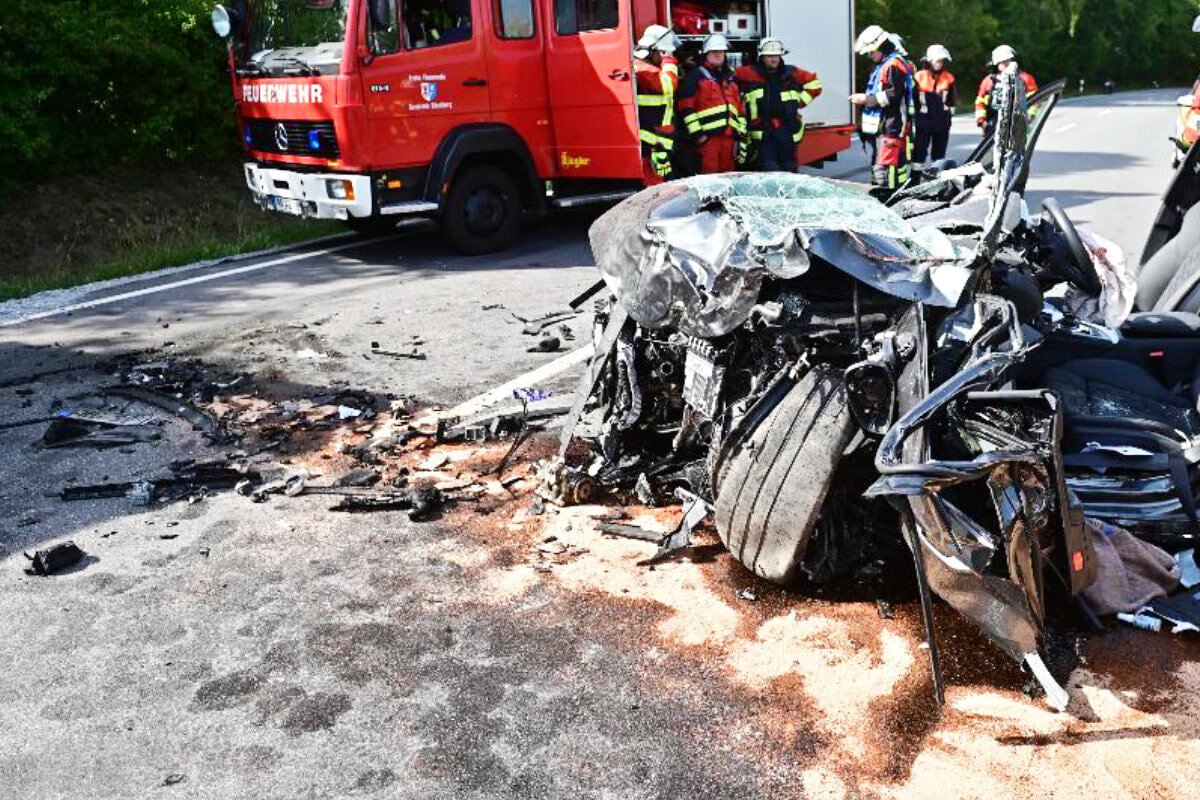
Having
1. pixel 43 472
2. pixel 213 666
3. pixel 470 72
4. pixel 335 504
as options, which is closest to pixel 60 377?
pixel 43 472

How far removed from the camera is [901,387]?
3432mm

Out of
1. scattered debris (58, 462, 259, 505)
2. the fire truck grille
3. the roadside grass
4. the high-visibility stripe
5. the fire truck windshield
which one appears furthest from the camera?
the roadside grass

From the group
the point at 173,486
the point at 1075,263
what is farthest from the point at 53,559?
the point at 1075,263

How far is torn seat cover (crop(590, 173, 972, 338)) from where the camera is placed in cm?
371

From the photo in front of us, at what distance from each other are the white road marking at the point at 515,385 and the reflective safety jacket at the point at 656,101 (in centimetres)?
351

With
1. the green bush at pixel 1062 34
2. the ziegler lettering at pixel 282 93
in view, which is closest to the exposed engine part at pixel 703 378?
the ziegler lettering at pixel 282 93

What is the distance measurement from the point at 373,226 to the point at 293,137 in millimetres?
1897

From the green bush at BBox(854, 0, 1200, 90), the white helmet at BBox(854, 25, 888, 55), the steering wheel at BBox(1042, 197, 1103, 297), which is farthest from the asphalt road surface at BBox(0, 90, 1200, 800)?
the green bush at BBox(854, 0, 1200, 90)

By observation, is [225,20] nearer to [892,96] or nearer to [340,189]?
[340,189]

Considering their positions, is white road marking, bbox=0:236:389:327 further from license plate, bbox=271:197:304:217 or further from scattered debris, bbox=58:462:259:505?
scattered debris, bbox=58:462:259:505

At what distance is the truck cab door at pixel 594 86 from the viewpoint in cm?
951

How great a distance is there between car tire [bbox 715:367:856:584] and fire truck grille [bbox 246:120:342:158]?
6.32 metres

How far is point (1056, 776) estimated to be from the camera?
9.37 feet

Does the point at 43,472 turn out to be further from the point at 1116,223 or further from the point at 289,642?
the point at 1116,223
